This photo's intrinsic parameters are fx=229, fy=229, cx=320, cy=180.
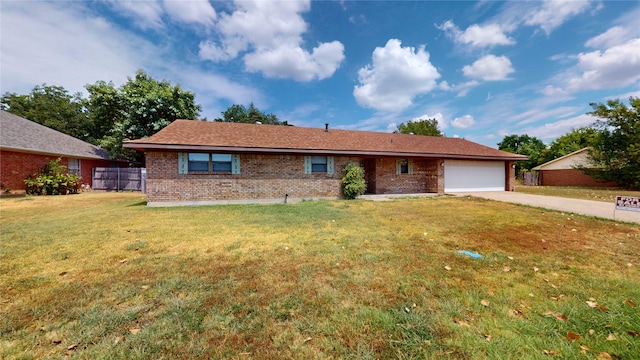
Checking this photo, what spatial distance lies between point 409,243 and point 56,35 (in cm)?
1430

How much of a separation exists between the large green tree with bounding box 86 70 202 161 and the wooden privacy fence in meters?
2.76

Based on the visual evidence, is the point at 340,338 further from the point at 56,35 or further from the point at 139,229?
the point at 56,35

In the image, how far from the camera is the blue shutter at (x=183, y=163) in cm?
966

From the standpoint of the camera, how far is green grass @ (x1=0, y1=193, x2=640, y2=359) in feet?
6.21

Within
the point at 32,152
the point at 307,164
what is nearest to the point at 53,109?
the point at 32,152

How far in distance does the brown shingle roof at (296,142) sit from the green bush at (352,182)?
2.85 feet

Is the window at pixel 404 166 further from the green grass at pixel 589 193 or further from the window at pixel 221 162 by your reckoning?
the window at pixel 221 162

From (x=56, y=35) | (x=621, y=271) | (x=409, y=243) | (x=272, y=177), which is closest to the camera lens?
(x=621, y=271)

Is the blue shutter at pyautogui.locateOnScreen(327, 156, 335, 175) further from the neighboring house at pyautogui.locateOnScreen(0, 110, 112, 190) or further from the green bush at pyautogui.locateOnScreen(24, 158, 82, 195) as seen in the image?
the neighboring house at pyautogui.locateOnScreen(0, 110, 112, 190)

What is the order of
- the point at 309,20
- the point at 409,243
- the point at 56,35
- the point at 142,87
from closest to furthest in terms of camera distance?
the point at 409,243 < the point at 56,35 < the point at 309,20 < the point at 142,87

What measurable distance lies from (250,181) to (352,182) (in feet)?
16.1

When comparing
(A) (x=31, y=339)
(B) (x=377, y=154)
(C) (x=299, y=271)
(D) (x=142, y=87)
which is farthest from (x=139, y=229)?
(D) (x=142, y=87)

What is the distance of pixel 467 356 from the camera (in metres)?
1.76

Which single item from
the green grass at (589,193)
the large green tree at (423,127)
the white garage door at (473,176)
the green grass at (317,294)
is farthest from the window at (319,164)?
the large green tree at (423,127)
